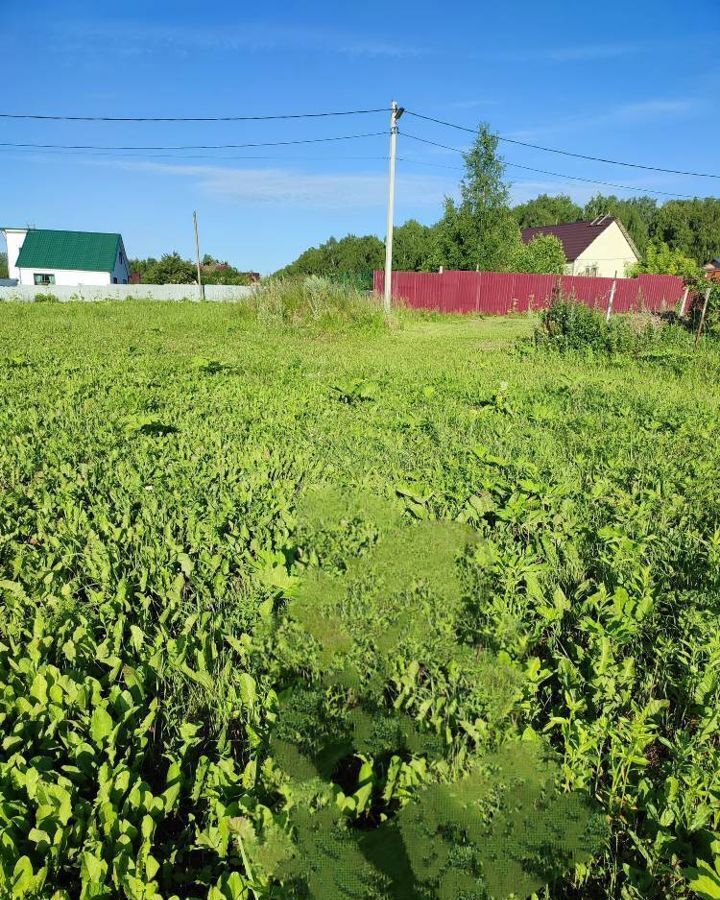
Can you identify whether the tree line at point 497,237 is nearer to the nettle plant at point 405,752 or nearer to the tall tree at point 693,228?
the tall tree at point 693,228

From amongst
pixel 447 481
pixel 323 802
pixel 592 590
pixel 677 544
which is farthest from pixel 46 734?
pixel 677 544

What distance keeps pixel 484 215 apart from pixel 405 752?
29.0 m

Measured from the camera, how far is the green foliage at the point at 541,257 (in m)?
31.2

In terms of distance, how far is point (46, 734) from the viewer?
1.67 meters

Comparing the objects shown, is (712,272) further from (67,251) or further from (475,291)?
(67,251)

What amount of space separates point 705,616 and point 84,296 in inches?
1325

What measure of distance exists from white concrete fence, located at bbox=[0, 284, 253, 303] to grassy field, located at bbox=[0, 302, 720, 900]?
25.6 m

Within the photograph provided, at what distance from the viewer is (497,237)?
89.4ft

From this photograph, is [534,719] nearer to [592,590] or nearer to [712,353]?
[592,590]

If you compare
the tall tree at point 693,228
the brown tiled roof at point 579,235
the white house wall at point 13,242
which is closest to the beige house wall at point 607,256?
the brown tiled roof at point 579,235

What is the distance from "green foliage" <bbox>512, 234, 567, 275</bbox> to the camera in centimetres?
3116

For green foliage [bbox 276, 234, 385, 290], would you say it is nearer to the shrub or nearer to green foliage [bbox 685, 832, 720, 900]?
the shrub

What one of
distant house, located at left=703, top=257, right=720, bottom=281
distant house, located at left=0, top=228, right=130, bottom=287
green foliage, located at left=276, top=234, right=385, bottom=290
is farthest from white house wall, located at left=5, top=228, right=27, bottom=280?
distant house, located at left=703, top=257, right=720, bottom=281

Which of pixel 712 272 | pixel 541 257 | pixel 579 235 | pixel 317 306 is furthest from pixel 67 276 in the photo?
pixel 712 272
